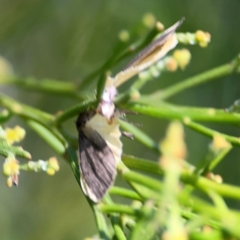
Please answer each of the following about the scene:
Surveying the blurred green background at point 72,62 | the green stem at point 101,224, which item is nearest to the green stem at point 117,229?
the green stem at point 101,224

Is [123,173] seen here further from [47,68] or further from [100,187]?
[47,68]

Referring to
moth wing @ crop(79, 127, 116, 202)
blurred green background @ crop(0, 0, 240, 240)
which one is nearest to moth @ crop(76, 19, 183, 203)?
moth wing @ crop(79, 127, 116, 202)

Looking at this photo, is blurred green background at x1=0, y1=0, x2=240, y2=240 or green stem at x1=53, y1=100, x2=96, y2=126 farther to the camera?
blurred green background at x1=0, y1=0, x2=240, y2=240

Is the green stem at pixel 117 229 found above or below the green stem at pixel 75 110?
below

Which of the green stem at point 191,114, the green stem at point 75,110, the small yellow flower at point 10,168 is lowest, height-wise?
the small yellow flower at point 10,168

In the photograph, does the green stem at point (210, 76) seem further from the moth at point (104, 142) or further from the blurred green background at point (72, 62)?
the blurred green background at point (72, 62)

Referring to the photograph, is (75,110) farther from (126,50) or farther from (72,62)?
(72,62)

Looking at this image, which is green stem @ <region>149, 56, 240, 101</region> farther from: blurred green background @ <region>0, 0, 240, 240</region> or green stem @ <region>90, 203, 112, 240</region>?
blurred green background @ <region>0, 0, 240, 240</region>
